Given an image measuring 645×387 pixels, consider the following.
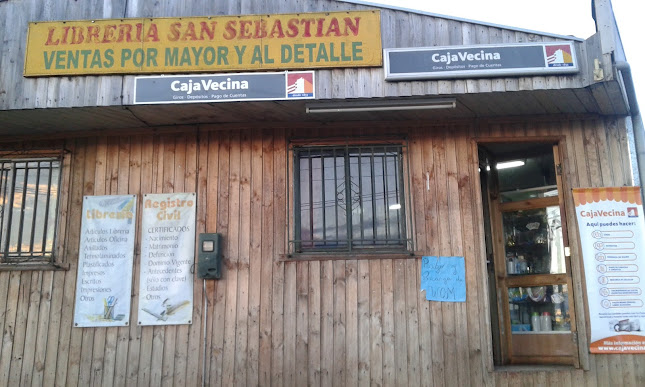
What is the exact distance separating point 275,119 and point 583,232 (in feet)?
11.4

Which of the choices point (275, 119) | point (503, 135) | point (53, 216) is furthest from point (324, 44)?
point (53, 216)

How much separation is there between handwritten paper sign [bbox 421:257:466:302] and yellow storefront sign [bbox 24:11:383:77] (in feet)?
7.15

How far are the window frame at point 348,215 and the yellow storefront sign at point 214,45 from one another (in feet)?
3.32

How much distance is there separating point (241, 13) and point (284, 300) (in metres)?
3.04

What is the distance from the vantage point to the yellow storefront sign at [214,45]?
18.4 ft

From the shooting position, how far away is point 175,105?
5605 mm

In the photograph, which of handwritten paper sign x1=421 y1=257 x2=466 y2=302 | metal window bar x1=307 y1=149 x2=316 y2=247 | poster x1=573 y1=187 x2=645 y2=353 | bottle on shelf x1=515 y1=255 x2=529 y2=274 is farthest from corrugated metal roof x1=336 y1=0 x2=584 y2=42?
bottle on shelf x1=515 y1=255 x2=529 y2=274

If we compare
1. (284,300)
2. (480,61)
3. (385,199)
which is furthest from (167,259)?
(480,61)

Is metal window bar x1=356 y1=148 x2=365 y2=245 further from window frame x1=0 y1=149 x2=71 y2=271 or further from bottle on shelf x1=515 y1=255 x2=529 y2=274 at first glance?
window frame x1=0 y1=149 x2=71 y2=271

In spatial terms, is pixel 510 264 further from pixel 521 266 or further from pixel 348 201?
pixel 348 201

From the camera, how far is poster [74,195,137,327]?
6055mm

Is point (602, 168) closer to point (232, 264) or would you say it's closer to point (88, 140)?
point (232, 264)

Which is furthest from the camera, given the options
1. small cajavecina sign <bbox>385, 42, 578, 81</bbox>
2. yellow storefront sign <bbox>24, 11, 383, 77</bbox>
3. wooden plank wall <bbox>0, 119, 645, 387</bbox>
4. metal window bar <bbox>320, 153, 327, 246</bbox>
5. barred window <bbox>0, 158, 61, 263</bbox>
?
barred window <bbox>0, 158, 61, 263</bbox>

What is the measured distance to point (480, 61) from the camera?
5461mm
